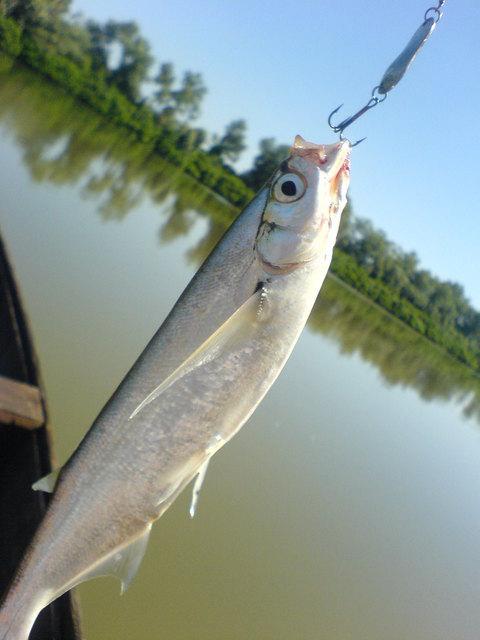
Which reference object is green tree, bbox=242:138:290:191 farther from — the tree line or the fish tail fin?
the fish tail fin

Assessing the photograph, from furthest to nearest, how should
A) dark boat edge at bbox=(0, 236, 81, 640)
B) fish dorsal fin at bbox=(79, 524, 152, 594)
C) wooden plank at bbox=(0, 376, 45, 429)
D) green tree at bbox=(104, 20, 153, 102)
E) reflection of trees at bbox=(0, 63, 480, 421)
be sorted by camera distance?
green tree at bbox=(104, 20, 153, 102)
reflection of trees at bbox=(0, 63, 480, 421)
wooden plank at bbox=(0, 376, 45, 429)
dark boat edge at bbox=(0, 236, 81, 640)
fish dorsal fin at bbox=(79, 524, 152, 594)

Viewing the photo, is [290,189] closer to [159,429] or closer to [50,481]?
[159,429]

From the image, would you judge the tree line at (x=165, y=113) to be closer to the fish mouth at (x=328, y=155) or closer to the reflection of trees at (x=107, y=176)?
the reflection of trees at (x=107, y=176)

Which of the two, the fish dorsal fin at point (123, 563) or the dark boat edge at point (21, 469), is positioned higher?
the fish dorsal fin at point (123, 563)

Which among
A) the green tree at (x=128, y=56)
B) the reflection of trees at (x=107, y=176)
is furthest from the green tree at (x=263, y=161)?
the reflection of trees at (x=107, y=176)

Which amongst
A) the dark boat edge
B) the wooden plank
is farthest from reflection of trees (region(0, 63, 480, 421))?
the wooden plank

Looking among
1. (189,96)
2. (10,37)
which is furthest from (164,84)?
(10,37)
